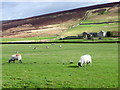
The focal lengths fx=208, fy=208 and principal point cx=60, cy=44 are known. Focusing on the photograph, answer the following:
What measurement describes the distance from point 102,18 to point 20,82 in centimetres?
14116

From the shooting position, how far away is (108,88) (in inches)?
544

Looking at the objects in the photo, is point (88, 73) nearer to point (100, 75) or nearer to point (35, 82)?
point (100, 75)

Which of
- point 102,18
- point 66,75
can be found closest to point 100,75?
point 66,75

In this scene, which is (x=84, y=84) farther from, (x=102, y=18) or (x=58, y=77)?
(x=102, y=18)

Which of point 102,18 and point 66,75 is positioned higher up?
point 102,18

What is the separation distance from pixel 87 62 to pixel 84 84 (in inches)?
Answer: 331

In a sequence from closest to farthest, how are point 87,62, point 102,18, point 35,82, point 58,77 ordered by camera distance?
1. point 35,82
2. point 58,77
3. point 87,62
4. point 102,18

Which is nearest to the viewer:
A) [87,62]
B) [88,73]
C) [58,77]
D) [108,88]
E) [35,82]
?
[108,88]

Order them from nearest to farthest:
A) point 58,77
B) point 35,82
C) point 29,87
Result: point 29,87 → point 35,82 → point 58,77

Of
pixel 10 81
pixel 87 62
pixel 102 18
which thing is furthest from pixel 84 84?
pixel 102 18

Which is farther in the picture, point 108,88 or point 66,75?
point 66,75

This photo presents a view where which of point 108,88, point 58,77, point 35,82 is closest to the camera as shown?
point 108,88

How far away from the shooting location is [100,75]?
1772 cm

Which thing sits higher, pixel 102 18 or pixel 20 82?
pixel 102 18
